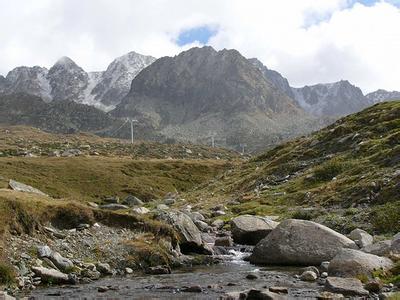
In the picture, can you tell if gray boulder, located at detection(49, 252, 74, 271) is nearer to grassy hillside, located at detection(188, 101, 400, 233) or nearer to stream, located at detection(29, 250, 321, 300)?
stream, located at detection(29, 250, 321, 300)

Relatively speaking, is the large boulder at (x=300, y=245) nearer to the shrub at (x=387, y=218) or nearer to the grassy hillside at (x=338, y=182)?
the shrub at (x=387, y=218)

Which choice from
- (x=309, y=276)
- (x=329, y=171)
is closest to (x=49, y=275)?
(x=309, y=276)

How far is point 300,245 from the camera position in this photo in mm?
36656

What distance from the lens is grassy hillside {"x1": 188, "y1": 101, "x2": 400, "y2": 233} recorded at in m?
49.4

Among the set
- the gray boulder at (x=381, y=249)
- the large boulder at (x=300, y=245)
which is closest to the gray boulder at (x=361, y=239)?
the large boulder at (x=300, y=245)

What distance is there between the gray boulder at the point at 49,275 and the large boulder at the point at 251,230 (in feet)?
71.1

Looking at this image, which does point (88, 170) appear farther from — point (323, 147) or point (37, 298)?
point (37, 298)

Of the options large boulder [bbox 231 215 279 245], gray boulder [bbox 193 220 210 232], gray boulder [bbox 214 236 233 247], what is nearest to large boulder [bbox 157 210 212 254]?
gray boulder [bbox 214 236 233 247]

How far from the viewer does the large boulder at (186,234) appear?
40.6 meters

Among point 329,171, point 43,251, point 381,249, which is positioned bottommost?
point 43,251

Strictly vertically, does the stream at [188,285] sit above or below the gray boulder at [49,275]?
below

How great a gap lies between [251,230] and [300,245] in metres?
10.8

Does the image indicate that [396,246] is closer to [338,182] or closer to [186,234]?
[186,234]

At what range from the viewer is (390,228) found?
42.5 meters
